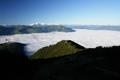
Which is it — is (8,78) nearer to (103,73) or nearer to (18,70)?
(18,70)

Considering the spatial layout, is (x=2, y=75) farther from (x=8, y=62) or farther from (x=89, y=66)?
(x=89, y=66)

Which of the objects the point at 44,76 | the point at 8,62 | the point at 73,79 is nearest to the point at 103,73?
the point at 73,79

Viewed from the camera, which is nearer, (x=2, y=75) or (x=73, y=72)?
(x=73, y=72)

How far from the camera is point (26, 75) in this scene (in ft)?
117

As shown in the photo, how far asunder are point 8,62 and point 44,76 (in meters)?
14.0

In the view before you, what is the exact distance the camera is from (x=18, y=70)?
39188mm

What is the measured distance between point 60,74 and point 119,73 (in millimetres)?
8882

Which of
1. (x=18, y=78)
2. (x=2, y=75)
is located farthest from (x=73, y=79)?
(x=2, y=75)

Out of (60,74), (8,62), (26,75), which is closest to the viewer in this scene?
(60,74)

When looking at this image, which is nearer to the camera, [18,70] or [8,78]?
[8,78]

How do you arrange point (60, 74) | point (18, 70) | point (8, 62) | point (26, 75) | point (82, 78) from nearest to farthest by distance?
point (82, 78), point (60, 74), point (26, 75), point (18, 70), point (8, 62)

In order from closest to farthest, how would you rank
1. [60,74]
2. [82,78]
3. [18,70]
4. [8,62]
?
[82,78] < [60,74] < [18,70] < [8,62]

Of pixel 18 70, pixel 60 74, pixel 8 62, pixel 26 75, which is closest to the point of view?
pixel 60 74

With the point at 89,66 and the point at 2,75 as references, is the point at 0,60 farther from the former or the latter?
the point at 89,66
